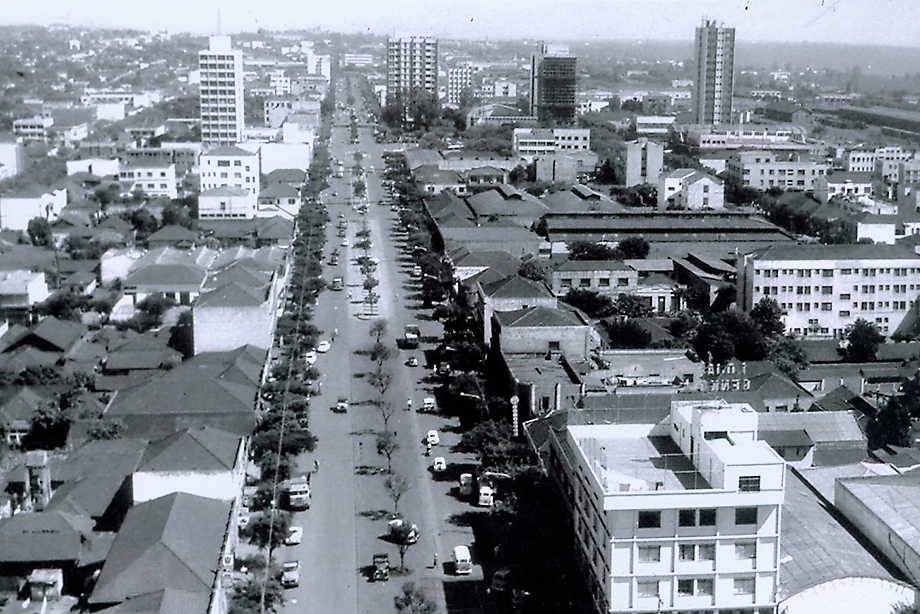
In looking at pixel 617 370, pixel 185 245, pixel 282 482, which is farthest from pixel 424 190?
pixel 282 482

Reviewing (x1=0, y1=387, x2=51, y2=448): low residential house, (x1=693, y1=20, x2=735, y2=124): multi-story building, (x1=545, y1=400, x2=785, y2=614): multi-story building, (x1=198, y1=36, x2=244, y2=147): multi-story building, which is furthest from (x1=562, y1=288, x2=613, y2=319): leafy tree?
(x1=693, y1=20, x2=735, y2=124): multi-story building

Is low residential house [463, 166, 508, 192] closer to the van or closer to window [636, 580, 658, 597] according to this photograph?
the van

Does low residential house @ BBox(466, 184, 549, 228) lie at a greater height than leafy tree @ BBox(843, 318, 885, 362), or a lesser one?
greater

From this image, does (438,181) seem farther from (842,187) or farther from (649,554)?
(649,554)

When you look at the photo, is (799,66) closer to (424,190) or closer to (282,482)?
(424,190)

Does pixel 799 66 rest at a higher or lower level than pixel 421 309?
higher

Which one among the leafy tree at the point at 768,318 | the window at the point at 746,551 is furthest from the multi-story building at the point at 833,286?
the window at the point at 746,551
